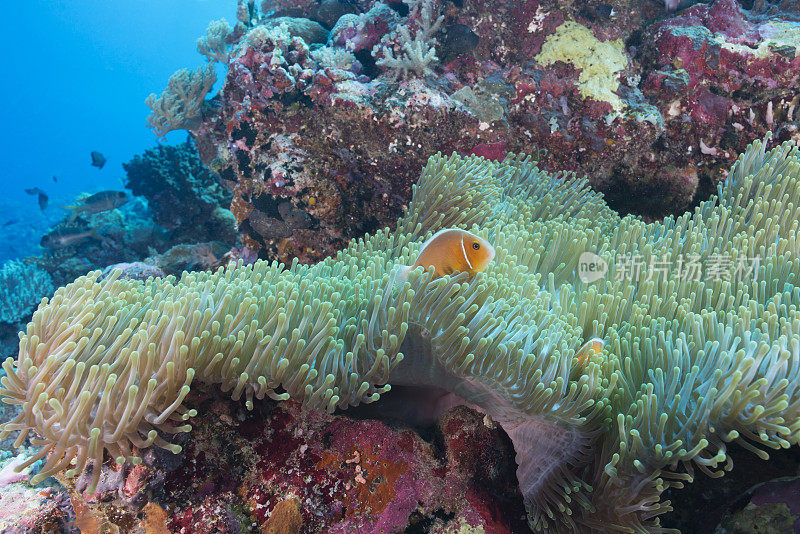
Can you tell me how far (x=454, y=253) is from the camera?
180cm

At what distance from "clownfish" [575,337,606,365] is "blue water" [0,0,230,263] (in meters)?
71.7

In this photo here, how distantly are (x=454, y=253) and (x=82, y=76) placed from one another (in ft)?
373

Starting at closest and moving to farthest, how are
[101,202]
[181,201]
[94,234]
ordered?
[181,201]
[101,202]
[94,234]

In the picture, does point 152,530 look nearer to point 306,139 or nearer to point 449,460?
point 449,460

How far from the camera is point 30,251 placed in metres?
22.1

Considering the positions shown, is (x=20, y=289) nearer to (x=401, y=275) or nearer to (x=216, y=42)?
(x=216, y=42)

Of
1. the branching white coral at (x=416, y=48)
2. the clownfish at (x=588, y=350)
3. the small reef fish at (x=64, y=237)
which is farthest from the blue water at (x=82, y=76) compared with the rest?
the clownfish at (x=588, y=350)

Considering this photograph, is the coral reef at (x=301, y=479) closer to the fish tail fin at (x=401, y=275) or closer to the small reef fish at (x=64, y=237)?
the fish tail fin at (x=401, y=275)

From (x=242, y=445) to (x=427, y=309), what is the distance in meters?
0.90

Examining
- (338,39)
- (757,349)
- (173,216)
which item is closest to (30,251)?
(173,216)

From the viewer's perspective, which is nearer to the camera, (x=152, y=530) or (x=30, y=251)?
(x=152, y=530)

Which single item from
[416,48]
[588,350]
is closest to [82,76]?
[416,48]

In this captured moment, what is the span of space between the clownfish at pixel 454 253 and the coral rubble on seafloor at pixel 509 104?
2.35 m

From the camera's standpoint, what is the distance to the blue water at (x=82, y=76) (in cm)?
6881
